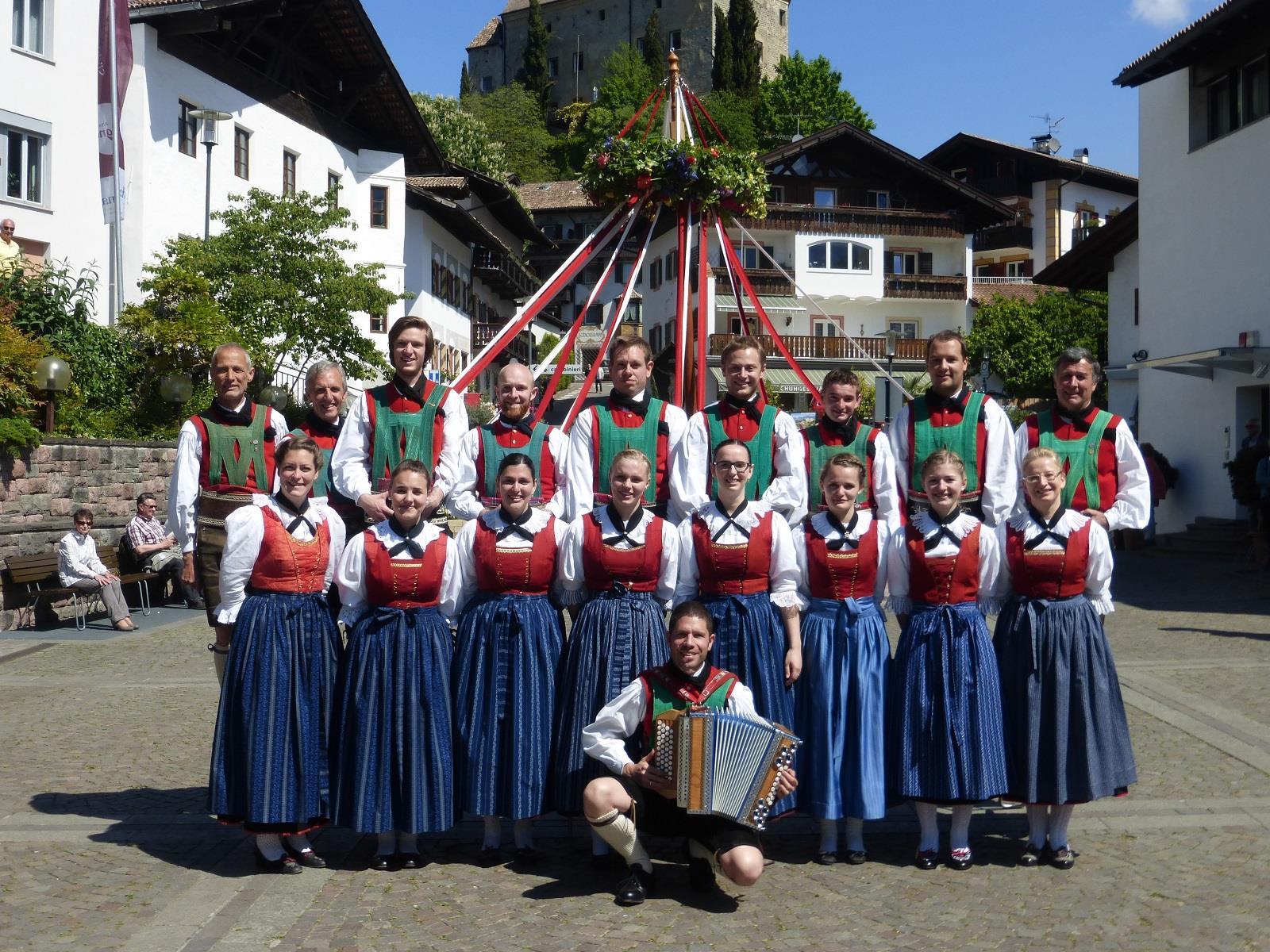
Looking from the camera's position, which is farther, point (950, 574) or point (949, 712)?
point (950, 574)

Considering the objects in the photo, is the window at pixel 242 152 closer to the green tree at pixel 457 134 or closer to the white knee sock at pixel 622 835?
the white knee sock at pixel 622 835

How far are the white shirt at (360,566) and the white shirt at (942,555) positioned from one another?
1.90 metres

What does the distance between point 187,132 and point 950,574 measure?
24.1m

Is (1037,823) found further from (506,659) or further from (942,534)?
(506,659)

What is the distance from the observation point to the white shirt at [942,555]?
5.64 meters

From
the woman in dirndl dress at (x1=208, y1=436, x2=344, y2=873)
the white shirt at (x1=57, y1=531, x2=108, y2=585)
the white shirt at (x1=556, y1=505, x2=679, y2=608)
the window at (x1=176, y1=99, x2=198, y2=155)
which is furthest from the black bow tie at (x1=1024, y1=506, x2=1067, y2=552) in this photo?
the window at (x1=176, y1=99, x2=198, y2=155)

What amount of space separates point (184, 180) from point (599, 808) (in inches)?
935

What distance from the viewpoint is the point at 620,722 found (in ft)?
17.5

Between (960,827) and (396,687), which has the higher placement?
(396,687)

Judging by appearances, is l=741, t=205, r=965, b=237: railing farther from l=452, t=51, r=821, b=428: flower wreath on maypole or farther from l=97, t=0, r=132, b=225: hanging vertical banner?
l=452, t=51, r=821, b=428: flower wreath on maypole

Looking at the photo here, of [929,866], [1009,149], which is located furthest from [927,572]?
[1009,149]

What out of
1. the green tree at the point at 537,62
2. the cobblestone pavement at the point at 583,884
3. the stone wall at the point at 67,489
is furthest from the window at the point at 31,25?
the green tree at the point at 537,62

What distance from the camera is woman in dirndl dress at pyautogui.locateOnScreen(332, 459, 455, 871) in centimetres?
550

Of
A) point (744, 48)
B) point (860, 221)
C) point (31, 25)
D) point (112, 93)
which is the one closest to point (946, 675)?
point (112, 93)
